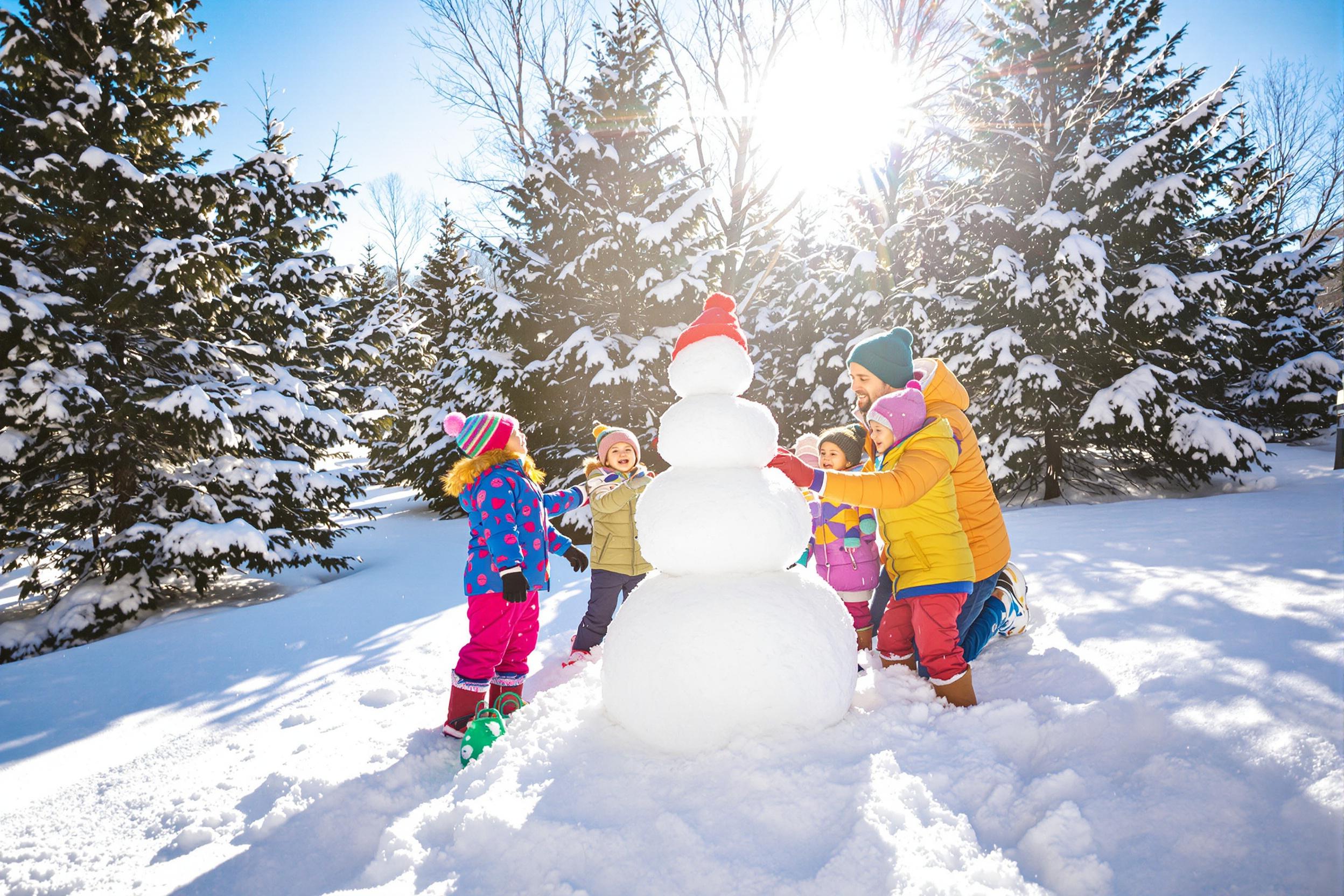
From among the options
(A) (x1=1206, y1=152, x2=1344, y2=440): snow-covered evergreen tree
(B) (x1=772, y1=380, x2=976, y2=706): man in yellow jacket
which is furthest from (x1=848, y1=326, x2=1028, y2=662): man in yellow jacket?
(A) (x1=1206, y1=152, x2=1344, y2=440): snow-covered evergreen tree

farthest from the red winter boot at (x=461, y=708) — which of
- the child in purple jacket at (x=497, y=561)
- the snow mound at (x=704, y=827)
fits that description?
the snow mound at (x=704, y=827)

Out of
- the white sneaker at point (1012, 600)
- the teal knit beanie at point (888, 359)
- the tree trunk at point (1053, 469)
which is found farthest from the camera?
the tree trunk at point (1053, 469)

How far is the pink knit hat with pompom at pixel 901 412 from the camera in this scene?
8.71ft

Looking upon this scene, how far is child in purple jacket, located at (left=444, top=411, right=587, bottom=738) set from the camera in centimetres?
300

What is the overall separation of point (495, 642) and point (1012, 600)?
2.81 m

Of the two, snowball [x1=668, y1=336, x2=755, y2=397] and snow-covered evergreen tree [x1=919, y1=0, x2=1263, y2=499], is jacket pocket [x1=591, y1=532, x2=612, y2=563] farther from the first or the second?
snow-covered evergreen tree [x1=919, y1=0, x2=1263, y2=499]

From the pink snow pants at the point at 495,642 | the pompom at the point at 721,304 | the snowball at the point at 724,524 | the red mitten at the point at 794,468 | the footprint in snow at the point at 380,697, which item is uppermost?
the pompom at the point at 721,304

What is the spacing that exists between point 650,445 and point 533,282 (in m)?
3.46

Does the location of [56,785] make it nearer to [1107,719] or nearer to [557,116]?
[1107,719]

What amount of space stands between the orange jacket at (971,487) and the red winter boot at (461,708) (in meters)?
2.63

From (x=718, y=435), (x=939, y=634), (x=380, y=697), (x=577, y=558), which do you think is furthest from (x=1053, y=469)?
(x=380, y=697)

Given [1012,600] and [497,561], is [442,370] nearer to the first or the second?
[497,561]

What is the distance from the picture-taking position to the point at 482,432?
323 centimetres

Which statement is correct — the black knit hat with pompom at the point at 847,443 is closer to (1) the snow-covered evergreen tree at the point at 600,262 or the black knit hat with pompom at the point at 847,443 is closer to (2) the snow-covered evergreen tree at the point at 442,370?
(1) the snow-covered evergreen tree at the point at 600,262
